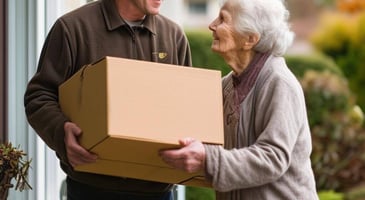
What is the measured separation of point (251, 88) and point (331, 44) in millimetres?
6853

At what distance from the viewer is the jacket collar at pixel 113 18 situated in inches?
134

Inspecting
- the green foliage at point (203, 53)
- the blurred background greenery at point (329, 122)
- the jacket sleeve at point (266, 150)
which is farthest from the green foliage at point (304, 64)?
the jacket sleeve at point (266, 150)

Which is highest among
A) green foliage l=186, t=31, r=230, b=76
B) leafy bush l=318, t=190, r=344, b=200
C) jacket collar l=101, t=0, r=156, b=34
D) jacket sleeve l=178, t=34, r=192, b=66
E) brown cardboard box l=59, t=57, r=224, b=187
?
green foliage l=186, t=31, r=230, b=76

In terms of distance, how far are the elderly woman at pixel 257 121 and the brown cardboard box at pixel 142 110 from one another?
64 mm

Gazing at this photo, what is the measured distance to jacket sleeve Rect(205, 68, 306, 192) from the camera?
3.03 m

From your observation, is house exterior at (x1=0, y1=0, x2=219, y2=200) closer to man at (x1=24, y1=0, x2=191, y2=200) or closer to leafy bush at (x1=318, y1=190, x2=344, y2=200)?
man at (x1=24, y1=0, x2=191, y2=200)

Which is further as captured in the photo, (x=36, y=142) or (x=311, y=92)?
(x=311, y=92)

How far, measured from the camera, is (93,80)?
3029 mm

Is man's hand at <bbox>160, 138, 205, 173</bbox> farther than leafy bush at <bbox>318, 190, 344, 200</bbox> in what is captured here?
No

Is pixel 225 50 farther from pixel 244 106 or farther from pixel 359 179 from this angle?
pixel 359 179

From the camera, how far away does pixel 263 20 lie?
10.4 ft

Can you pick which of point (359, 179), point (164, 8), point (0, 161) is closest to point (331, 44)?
point (359, 179)

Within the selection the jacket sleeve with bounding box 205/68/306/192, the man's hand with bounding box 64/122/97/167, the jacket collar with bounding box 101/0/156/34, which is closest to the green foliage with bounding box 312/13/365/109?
the jacket collar with bounding box 101/0/156/34

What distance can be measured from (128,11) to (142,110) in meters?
0.56
